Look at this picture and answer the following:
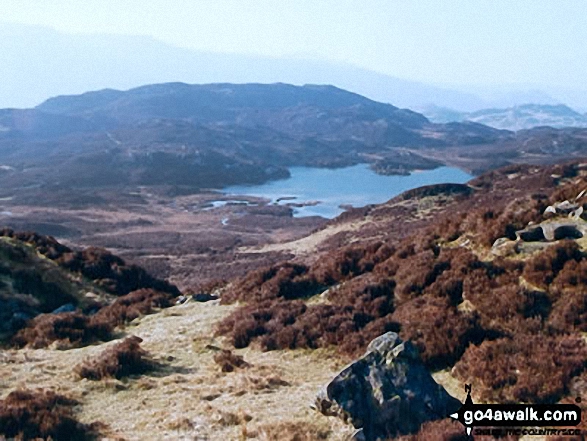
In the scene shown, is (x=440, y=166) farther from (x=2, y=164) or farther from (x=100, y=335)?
(x=100, y=335)

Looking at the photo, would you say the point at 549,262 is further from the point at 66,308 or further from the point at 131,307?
the point at 66,308

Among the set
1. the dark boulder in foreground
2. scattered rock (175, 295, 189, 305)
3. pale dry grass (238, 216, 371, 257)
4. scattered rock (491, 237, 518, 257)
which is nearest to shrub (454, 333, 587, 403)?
the dark boulder in foreground

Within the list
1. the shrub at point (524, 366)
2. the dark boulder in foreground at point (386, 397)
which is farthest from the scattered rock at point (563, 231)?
the dark boulder in foreground at point (386, 397)

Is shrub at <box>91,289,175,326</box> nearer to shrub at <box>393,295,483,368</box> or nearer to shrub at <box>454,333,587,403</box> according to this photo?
shrub at <box>393,295,483,368</box>

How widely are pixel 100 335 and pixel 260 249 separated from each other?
5142cm

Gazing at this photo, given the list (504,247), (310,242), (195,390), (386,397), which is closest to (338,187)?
(310,242)

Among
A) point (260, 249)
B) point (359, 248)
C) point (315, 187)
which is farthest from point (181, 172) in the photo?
point (359, 248)

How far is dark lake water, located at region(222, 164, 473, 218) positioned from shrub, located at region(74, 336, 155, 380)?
95382 millimetres

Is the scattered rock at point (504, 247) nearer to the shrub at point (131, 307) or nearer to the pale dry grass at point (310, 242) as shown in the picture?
the shrub at point (131, 307)

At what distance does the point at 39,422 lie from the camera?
10875mm

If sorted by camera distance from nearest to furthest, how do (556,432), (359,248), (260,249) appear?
(556,432), (359,248), (260,249)

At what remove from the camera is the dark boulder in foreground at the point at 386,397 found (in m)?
10.2

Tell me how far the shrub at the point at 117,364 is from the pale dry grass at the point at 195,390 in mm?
322

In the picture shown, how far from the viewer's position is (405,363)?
11055mm
